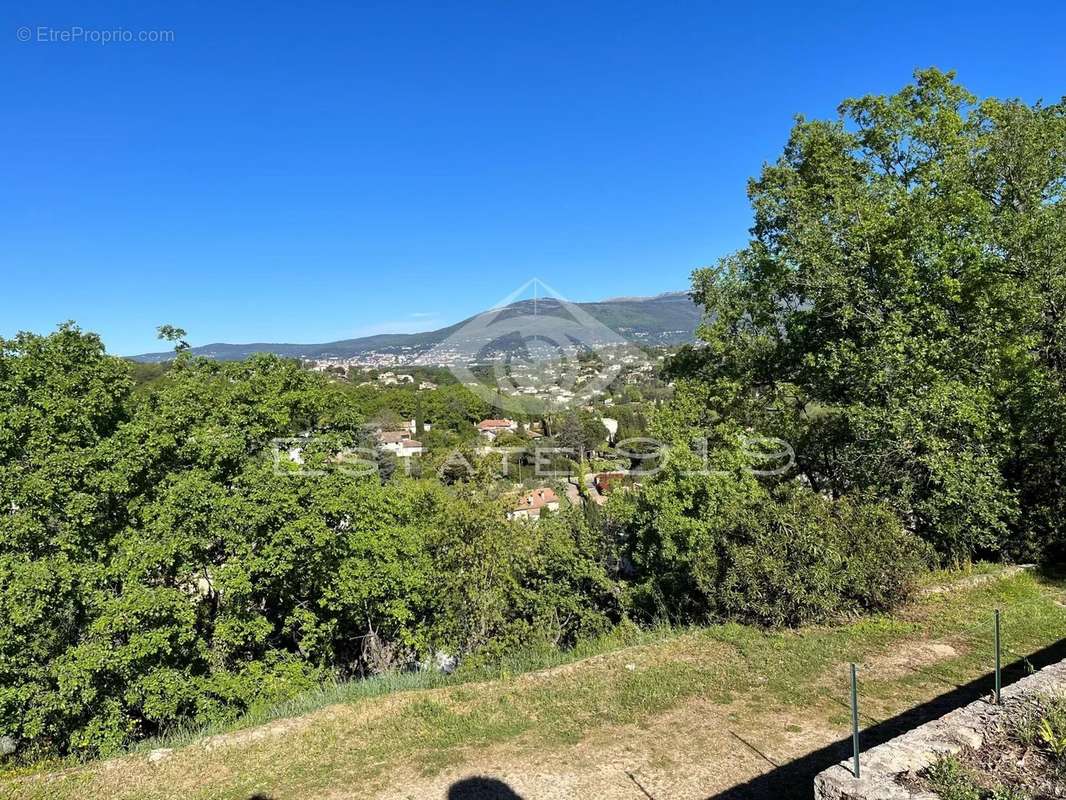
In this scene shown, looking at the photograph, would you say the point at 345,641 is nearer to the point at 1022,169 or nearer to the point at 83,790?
the point at 83,790

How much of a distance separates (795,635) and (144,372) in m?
22.9

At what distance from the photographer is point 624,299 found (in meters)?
49.1

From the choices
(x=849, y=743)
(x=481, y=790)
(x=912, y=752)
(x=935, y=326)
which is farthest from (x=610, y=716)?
(x=935, y=326)

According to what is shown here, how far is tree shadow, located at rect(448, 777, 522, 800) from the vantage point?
5.07 metres

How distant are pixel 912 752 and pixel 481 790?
10.8 feet

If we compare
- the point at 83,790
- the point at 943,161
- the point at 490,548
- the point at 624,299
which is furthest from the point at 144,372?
the point at 624,299

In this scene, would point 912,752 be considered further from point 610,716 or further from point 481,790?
point 481,790

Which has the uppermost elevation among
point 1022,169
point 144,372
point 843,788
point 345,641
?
point 1022,169

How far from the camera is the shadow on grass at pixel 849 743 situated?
15.9 ft

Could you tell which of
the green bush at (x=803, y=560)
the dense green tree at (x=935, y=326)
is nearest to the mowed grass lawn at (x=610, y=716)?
the green bush at (x=803, y=560)

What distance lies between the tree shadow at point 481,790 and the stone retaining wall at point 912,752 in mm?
2496

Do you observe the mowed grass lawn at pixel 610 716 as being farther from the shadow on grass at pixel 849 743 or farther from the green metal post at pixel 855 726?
the green metal post at pixel 855 726

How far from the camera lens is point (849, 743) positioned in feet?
17.8

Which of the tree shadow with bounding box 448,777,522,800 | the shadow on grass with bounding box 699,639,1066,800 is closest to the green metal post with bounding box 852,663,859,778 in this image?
the shadow on grass with bounding box 699,639,1066,800
